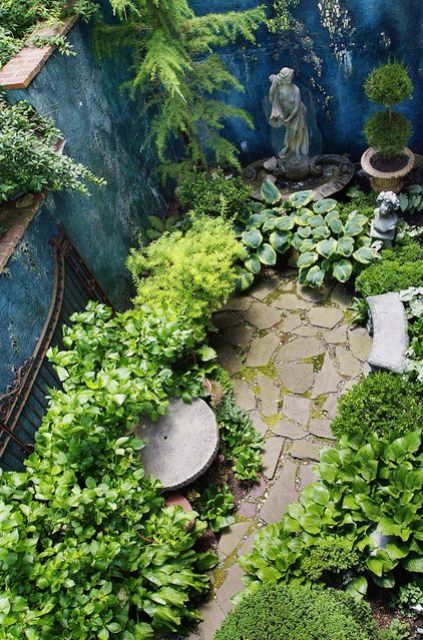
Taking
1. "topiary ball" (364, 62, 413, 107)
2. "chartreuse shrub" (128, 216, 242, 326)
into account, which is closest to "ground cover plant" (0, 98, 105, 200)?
"chartreuse shrub" (128, 216, 242, 326)

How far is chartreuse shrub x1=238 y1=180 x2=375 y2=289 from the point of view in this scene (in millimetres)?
7070

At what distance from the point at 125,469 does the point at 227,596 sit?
1.68 m

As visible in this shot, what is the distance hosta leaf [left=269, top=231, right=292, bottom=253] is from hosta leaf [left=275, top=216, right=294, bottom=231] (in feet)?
0.22

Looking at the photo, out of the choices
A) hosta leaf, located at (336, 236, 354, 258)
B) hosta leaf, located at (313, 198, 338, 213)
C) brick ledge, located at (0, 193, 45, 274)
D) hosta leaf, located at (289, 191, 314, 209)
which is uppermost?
brick ledge, located at (0, 193, 45, 274)

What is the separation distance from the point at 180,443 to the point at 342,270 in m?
2.83

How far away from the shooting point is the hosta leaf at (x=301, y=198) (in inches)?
300

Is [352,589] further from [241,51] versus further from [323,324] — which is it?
[241,51]

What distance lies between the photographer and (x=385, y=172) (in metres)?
7.18

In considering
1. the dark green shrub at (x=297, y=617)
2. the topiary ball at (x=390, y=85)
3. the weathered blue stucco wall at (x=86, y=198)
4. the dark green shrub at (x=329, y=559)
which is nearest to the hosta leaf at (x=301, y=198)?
the topiary ball at (x=390, y=85)

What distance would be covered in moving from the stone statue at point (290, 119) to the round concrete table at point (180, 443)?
366 cm

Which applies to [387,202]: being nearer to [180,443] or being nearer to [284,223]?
[284,223]

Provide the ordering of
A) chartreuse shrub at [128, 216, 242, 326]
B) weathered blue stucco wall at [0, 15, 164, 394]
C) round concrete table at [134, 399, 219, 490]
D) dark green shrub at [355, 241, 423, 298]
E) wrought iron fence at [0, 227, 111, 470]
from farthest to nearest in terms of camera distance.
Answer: dark green shrub at [355, 241, 423, 298], chartreuse shrub at [128, 216, 242, 326], round concrete table at [134, 399, 219, 490], weathered blue stucco wall at [0, 15, 164, 394], wrought iron fence at [0, 227, 111, 470]

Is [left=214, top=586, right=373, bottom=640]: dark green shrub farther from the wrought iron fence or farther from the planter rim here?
the planter rim

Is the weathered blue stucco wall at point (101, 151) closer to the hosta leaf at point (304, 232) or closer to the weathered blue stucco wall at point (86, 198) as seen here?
the weathered blue stucco wall at point (86, 198)
